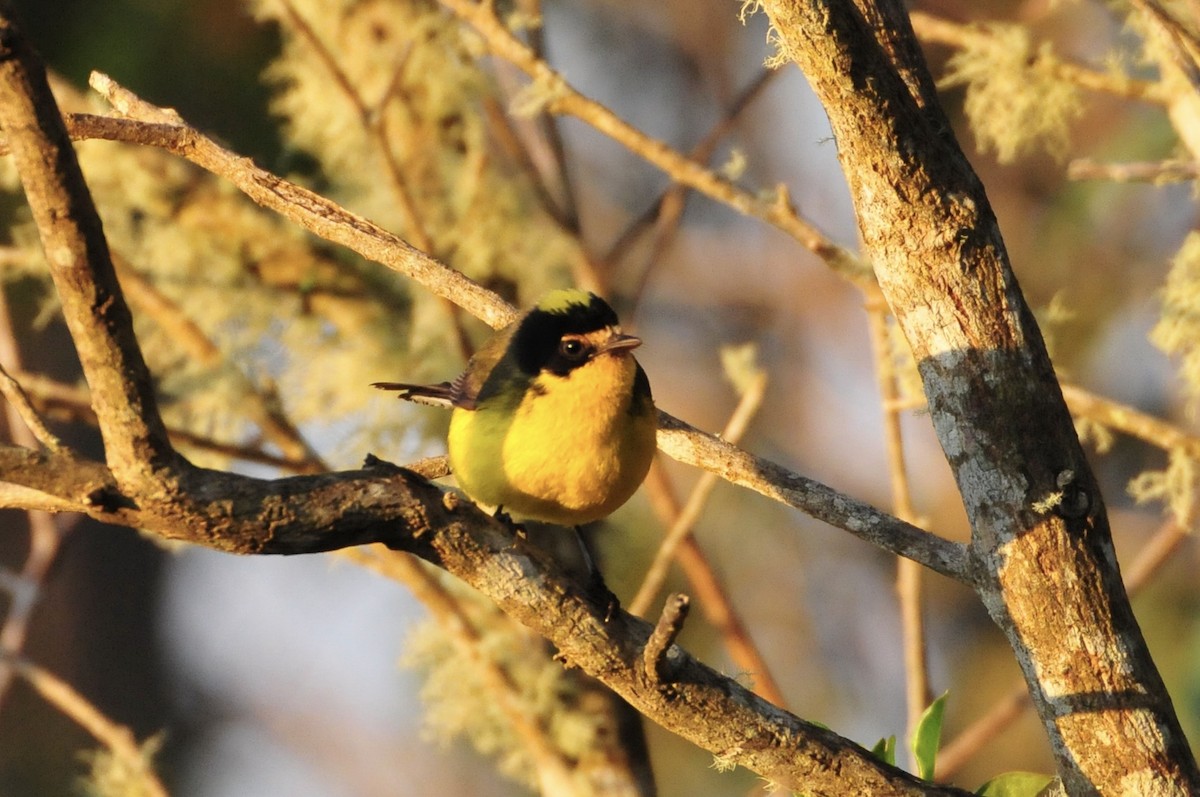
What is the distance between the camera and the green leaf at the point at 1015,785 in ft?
6.42

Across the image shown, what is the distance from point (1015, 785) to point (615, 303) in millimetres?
2321

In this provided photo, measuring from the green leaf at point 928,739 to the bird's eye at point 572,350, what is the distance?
2.64 feet

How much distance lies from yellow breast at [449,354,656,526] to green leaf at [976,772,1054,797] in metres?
0.70

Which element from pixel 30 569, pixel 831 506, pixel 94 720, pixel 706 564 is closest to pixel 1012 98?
pixel 706 564

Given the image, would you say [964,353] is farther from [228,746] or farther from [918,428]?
[228,746]

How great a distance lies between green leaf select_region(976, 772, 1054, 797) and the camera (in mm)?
1958

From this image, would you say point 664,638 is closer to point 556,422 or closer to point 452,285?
point 556,422

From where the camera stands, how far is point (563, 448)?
217 centimetres

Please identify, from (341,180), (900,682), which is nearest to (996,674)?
(900,682)

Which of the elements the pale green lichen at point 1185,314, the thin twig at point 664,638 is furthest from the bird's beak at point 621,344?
the pale green lichen at point 1185,314

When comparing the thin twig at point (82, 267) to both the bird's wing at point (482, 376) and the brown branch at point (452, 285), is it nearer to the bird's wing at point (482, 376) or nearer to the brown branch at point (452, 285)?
the brown branch at point (452, 285)

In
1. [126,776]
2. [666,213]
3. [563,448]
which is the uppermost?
[666,213]

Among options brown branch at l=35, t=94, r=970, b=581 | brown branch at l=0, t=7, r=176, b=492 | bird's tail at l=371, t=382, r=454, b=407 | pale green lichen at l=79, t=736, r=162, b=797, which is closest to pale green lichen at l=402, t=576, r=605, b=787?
pale green lichen at l=79, t=736, r=162, b=797

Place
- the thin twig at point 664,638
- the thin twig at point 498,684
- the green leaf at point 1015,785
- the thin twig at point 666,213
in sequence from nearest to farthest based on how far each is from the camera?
the thin twig at point 664,638
the green leaf at point 1015,785
the thin twig at point 498,684
the thin twig at point 666,213
